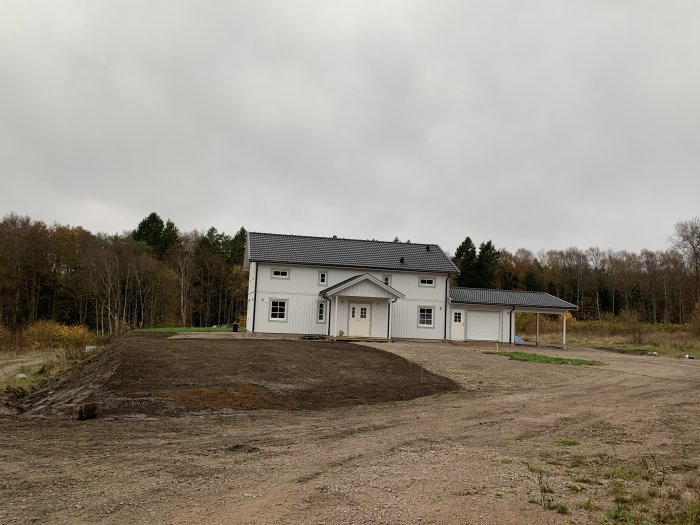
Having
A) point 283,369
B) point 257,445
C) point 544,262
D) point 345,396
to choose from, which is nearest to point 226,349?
point 283,369

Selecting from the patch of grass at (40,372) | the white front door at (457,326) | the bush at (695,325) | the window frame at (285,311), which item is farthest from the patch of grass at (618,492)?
the bush at (695,325)

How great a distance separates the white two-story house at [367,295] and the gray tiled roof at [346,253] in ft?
0.21

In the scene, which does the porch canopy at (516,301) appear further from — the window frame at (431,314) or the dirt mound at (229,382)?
the dirt mound at (229,382)

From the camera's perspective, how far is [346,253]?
34.0 m

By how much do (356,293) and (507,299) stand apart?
11.2 metres

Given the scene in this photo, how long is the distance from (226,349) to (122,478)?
1405cm

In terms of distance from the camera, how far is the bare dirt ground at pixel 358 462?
17.7 ft

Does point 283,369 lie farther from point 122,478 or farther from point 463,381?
point 122,478

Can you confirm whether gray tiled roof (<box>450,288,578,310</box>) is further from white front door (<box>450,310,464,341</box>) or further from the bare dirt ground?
the bare dirt ground

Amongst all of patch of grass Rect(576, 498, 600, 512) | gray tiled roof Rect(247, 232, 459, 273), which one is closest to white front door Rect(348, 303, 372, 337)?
gray tiled roof Rect(247, 232, 459, 273)

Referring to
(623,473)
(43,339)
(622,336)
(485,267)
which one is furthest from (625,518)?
(485,267)

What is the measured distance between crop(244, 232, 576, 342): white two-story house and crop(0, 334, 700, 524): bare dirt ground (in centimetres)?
1733

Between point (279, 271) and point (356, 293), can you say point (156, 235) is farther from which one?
point (356, 293)

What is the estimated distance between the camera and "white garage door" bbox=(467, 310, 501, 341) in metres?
34.4
